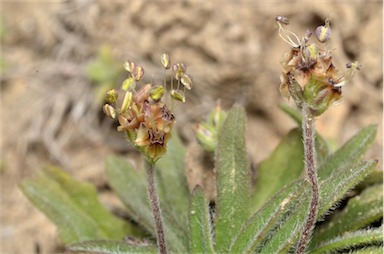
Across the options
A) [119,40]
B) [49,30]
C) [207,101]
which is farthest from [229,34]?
[49,30]

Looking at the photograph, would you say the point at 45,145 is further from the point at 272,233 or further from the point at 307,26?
the point at 272,233

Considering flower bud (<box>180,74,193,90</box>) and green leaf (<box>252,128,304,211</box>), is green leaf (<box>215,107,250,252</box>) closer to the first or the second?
green leaf (<box>252,128,304,211</box>)

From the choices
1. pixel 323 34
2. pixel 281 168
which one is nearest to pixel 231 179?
pixel 281 168

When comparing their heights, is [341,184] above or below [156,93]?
below

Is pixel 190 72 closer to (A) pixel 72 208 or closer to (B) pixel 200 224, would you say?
(A) pixel 72 208

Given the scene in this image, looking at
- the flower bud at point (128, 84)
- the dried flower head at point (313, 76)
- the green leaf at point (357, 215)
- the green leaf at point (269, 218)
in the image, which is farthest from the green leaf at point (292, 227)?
the flower bud at point (128, 84)
